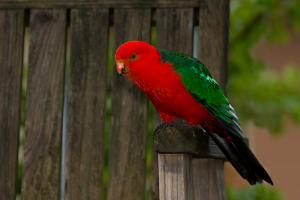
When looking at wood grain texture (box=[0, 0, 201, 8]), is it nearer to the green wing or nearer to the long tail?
the green wing

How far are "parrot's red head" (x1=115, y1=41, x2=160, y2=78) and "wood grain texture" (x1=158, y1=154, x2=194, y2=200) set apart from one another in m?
0.67

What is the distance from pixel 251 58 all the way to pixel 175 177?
348 cm

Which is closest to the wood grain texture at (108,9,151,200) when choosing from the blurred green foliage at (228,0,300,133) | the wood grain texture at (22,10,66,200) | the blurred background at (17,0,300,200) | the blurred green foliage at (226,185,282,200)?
the wood grain texture at (22,10,66,200)

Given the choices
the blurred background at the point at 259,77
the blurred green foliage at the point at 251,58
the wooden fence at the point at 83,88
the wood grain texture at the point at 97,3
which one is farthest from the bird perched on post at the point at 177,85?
the blurred green foliage at the point at 251,58

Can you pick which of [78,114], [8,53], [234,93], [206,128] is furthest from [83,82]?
[234,93]

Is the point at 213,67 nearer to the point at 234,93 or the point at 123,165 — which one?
the point at 123,165

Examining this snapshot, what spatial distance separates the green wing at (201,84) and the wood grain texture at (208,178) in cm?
21

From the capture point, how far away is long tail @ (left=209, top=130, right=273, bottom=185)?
272cm

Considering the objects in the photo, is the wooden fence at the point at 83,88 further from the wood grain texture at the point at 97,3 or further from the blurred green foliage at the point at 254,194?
the blurred green foliage at the point at 254,194

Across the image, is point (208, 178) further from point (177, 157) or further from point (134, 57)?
point (134, 57)

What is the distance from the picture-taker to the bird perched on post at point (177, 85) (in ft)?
9.88

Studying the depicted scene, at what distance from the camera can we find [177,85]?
3064 mm

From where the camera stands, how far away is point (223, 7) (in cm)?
314

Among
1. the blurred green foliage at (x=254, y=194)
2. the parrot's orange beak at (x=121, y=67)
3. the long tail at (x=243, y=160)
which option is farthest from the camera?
the blurred green foliage at (x=254, y=194)
